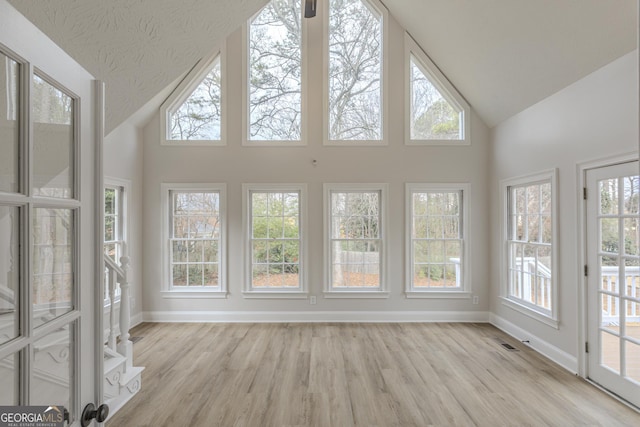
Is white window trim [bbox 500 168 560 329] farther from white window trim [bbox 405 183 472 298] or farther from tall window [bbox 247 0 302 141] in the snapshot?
tall window [bbox 247 0 302 141]

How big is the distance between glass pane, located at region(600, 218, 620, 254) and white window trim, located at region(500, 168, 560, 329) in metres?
0.53

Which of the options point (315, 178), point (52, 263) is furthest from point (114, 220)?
point (52, 263)

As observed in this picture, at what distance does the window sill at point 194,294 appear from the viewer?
493 cm

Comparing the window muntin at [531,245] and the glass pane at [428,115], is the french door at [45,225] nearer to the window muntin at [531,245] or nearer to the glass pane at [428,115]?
the window muntin at [531,245]

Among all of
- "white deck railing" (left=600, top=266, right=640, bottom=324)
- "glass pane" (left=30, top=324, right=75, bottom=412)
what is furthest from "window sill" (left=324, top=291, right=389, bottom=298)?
"glass pane" (left=30, top=324, right=75, bottom=412)

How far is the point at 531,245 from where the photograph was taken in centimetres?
405

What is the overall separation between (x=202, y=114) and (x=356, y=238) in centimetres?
294

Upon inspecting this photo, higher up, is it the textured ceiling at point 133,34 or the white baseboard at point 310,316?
the textured ceiling at point 133,34

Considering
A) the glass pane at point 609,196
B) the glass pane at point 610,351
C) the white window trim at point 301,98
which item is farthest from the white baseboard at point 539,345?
the white window trim at point 301,98

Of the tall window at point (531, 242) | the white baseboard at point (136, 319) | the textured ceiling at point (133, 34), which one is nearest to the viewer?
the textured ceiling at point (133, 34)

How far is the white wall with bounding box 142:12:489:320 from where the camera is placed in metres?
4.93

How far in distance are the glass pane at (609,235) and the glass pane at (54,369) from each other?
3.76 meters

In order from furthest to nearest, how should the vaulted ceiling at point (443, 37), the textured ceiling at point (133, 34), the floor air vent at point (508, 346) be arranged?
1. the floor air vent at point (508, 346)
2. the vaulted ceiling at point (443, 37)
3. the textured ceiling at point (133, 34)

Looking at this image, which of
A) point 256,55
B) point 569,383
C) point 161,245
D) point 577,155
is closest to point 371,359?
point 569,383
